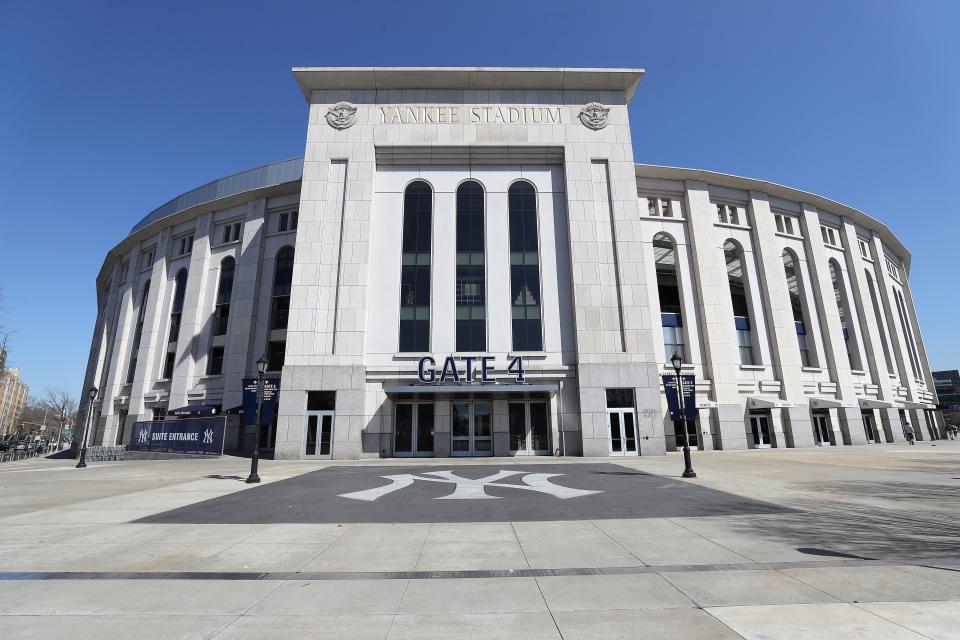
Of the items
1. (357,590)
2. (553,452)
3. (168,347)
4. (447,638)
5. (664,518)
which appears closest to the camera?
(447,638)

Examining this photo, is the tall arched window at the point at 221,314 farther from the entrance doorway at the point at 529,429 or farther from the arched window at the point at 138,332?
the entrance doorway at the point at 529,429

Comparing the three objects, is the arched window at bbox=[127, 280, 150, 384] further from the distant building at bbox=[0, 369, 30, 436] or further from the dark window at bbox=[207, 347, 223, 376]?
the distant building at bbox=[0, 369, 30, 436]

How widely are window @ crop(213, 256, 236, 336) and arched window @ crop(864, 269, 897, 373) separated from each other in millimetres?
63173

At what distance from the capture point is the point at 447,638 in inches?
172

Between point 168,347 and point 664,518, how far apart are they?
45869 mm

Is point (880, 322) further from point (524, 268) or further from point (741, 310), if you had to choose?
point (524, 268)

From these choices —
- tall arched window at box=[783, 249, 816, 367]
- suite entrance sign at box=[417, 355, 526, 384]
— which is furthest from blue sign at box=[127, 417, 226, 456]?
tall arched window at box=[783, 249, 816, 367]

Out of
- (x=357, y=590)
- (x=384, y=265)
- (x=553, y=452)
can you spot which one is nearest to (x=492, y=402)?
(x=553, y=452)

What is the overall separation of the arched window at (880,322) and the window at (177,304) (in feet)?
227

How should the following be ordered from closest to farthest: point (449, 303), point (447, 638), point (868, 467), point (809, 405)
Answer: point (447, 638) → point (868, 467) → point (449, 303) → point (809, 405)

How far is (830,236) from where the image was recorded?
144ft

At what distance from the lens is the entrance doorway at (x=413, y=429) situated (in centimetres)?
2777

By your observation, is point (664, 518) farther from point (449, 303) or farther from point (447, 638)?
point (449, 303)

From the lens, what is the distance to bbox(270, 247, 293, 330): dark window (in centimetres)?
3731
